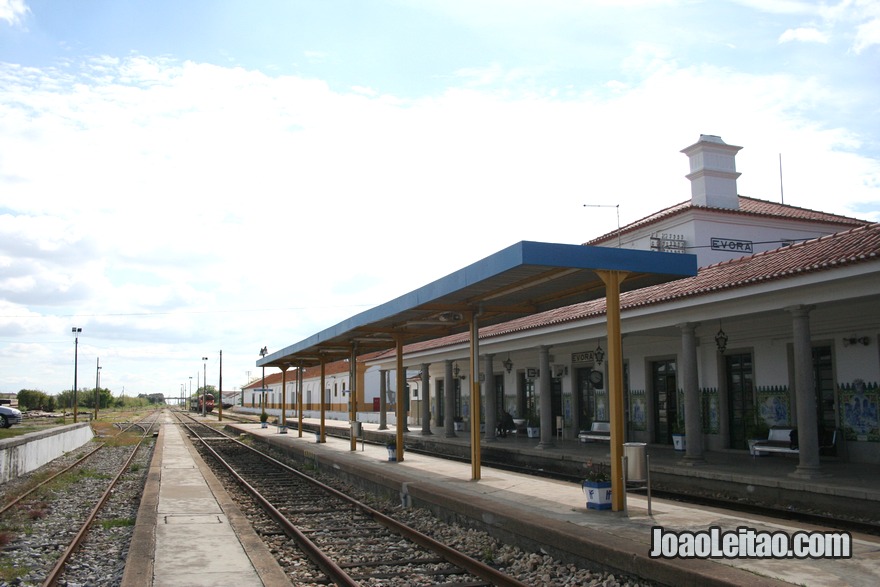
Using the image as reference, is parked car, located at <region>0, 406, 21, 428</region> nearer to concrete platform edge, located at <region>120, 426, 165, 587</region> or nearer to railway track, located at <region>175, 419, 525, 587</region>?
railway track, located at <region>175, 419, 525, 587</region>

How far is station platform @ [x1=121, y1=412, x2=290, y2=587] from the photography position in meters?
7.41

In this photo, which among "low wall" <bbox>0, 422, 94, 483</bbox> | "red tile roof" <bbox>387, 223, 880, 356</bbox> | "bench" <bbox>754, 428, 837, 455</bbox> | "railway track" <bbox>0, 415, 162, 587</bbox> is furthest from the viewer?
"low wall" <bbox>0, 422, 94, 483</bbox>

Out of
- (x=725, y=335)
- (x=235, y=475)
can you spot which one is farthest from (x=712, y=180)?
(x=235, y=475)

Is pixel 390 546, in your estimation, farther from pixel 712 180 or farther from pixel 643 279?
pixel 712 180

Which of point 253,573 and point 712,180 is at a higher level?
point 712,180

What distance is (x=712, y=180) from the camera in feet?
87.6

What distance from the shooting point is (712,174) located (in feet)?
87.7

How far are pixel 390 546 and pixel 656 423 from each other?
12.1m

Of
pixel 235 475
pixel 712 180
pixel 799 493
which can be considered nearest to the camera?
pixel 799 493

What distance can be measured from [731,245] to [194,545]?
21665 mm

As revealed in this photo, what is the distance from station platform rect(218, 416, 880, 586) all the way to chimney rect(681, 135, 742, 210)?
478 inches

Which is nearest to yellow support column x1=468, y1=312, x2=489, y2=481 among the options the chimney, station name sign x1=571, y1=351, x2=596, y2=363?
station name sign x1=571, y1=351, x2=596, y2=363

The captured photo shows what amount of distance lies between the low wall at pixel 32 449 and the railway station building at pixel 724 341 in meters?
9.47

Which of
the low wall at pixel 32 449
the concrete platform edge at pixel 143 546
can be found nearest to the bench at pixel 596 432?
the concrete platform edge at pixel 143 546
